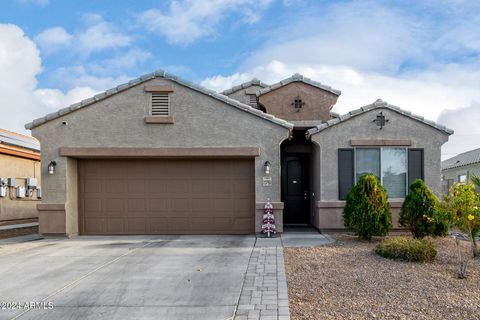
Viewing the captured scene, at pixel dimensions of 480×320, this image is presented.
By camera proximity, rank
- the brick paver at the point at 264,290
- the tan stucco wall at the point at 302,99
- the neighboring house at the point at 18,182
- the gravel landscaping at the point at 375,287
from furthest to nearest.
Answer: the neighboring house at the point at 18,182, the tan stucco wall at the point at 302,99, the gravel landscaping at the point at 375,287, the brick paver at the point at 264,290

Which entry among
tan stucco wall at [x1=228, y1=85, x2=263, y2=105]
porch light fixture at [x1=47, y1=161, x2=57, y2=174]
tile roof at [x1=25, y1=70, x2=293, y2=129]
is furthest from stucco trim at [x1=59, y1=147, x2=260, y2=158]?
tan stucco wall at [x1=228, y1=85, x2=263, y2=105]

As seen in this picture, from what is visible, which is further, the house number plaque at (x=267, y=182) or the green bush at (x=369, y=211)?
the house number plaque at (x=267, y=182)

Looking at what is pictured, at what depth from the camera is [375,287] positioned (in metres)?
6.36

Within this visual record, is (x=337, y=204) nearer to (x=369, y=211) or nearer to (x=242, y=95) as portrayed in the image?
(x=369, y=211)

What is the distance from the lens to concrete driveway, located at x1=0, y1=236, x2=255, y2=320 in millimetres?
5484

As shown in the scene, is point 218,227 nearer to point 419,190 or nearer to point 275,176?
point 275,176

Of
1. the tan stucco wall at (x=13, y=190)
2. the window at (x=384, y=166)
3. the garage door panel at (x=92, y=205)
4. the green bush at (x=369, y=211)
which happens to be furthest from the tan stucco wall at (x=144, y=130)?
the tan stucco wall at (x=13, y=190)

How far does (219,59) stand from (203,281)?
8.02 m

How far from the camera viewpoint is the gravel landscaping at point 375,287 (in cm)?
530

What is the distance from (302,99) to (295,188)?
123 inches

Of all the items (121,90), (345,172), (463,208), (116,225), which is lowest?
(116,225)

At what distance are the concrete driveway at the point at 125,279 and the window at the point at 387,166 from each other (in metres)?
4.10

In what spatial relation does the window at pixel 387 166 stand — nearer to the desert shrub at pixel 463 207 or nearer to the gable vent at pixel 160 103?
the desert shrub at pixel 463 207

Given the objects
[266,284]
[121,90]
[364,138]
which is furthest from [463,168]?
[266,284]
